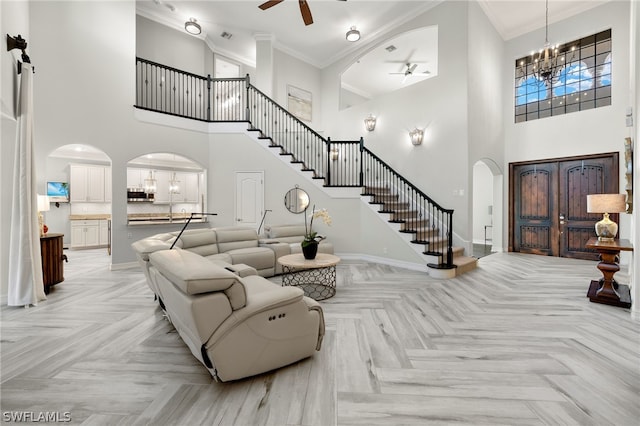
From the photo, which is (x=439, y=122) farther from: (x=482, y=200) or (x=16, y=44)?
(x=16, y=44)

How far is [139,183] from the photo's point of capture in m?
9.05

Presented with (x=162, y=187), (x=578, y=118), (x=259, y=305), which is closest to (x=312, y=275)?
(x=259, y=305)

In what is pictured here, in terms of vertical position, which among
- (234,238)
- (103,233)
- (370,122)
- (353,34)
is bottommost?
(103,233)

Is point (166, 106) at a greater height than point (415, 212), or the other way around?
point (166, 106)

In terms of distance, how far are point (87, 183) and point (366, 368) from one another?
10067mm

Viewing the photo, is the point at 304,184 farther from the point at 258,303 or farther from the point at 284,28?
the point at 258,303

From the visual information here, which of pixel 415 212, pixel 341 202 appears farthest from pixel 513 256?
pixel 341 202

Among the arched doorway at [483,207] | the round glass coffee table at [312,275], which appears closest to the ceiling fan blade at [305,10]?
the round glass coffee table at [312,275]

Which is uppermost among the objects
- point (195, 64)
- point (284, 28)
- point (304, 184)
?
point (284, 28)

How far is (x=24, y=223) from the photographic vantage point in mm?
3693

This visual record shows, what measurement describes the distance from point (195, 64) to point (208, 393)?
9203 mm

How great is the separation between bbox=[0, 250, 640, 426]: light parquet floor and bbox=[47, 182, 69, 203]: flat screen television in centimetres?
572

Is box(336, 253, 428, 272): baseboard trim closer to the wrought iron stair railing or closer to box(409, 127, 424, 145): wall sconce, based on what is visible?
the wrought iron stair railing

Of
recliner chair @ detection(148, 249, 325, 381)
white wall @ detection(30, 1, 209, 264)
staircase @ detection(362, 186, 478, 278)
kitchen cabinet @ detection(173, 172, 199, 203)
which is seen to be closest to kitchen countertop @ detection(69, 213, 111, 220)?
kitchen cabinet @ detection(173, 172, 199, 203)
